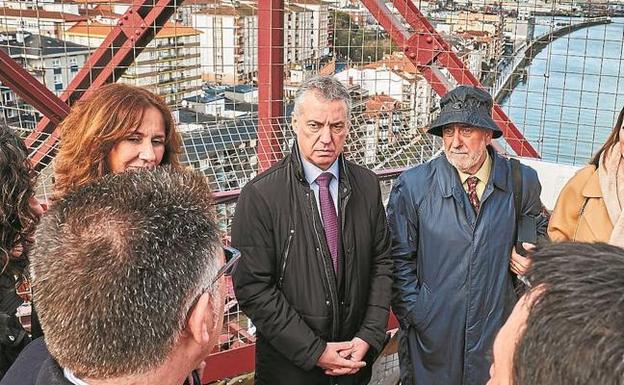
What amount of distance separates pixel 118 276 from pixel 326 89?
49.4 inches

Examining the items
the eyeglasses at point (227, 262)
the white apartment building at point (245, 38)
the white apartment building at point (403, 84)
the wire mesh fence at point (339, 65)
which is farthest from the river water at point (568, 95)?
the eyeglasses at point (227, 262)

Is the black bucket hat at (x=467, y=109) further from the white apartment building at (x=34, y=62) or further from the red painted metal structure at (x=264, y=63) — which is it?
the white apartment building at (x=34, y=62)

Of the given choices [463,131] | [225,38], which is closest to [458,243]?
[463,131]

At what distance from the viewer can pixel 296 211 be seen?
183 cm

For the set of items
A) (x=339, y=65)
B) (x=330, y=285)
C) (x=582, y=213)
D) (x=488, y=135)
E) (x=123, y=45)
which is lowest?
(x=330, y=285)

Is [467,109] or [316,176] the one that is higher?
[467,109]

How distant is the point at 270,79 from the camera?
3527mm

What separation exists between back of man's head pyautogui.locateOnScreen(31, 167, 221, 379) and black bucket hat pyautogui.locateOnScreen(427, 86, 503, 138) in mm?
1248

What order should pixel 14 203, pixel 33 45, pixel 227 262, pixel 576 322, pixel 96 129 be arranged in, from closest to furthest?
pixel 576 322, pixel 227 262, pixel 14 203, pixel 96 129, pixel 33 45

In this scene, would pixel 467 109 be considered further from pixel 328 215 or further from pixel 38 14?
pixel 38 14

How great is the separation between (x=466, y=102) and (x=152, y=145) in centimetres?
95

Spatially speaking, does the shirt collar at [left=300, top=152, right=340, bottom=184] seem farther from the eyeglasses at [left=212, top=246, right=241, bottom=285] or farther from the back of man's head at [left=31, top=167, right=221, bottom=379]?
the back of man's head at [left=31, top=167, right=221, bottom=379]

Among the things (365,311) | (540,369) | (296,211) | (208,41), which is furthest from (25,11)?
(540,369)

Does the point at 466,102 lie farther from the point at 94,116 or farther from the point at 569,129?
the point at 569,129
